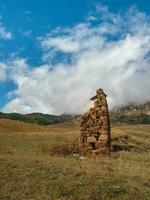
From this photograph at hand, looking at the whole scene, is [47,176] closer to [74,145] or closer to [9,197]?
[9,197]

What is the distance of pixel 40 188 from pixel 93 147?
21493 millimetres

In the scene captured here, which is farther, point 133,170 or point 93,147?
point 93,147

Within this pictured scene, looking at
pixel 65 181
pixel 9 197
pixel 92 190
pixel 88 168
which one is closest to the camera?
pixel 9 197

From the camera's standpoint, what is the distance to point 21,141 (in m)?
43.7

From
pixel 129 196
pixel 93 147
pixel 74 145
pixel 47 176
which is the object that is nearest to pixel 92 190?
pixel 129 196

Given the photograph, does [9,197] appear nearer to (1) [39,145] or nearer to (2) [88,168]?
(2) [88,168]

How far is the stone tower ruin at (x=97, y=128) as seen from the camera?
39.0m

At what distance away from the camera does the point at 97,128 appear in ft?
132

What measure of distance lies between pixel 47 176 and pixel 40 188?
2197mm

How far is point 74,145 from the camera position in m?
42.3

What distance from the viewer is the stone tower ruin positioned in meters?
39.0

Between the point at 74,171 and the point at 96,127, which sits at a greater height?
the point at 96,127

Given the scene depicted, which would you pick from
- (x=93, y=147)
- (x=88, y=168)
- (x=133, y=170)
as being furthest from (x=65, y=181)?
(x=93, y=147)

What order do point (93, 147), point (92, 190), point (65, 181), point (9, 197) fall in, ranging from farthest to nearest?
1. point (93, 147)
2. point (65, 181)
3. point (92, 190)
4. point (9, 197)
